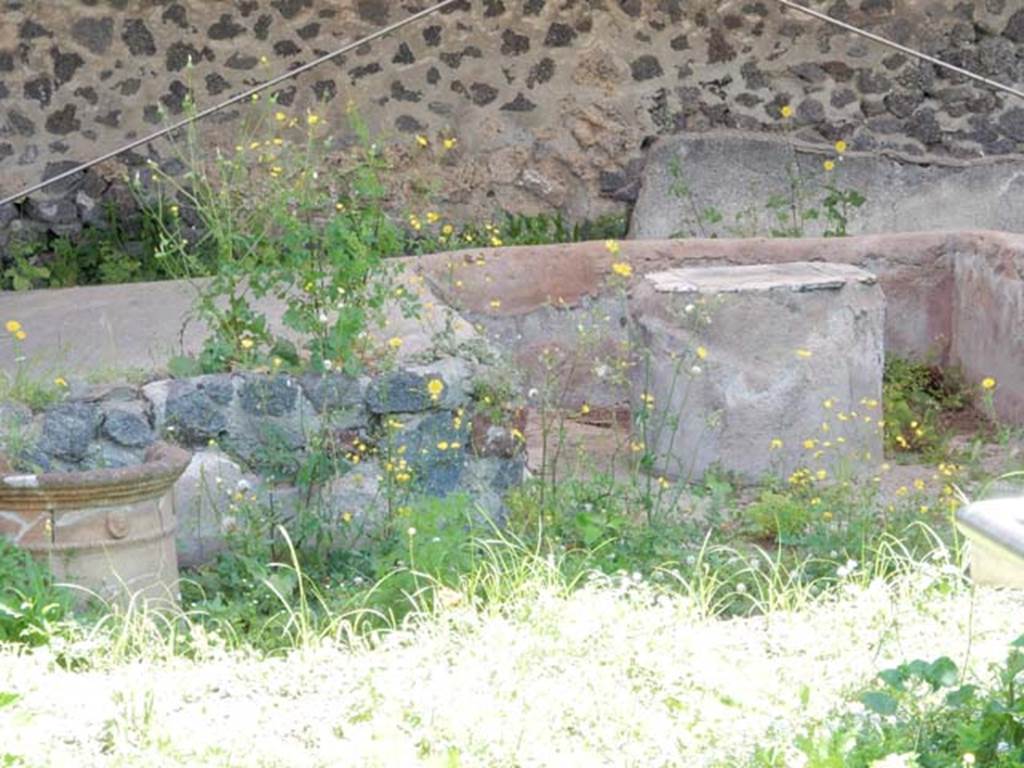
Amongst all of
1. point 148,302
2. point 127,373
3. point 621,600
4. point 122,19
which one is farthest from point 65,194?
point 621,600

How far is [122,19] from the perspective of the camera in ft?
28.9

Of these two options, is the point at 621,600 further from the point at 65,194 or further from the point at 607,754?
the point at 65,194

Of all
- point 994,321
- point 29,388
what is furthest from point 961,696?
point 994,321

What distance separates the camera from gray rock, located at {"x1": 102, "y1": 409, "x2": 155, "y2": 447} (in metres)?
5.07

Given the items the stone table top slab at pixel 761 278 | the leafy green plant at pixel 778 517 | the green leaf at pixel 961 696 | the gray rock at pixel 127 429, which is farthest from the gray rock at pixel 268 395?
the green leaf at pixel 961 696

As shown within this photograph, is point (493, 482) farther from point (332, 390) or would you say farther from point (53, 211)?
point (53, 211)

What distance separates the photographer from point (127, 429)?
16.7ft

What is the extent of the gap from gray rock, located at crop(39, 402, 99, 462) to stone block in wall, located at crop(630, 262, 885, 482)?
218 cm

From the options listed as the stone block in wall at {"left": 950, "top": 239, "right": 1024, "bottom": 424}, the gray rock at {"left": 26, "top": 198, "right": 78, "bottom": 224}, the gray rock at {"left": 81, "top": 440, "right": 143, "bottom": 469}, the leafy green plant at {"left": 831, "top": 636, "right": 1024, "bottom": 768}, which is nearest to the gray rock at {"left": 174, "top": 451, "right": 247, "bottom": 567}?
the gray rock at {"left": 81, "top": 440, "right": 143, "bottom": 469}

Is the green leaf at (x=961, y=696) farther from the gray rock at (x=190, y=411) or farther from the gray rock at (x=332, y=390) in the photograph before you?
the gray rock at (x=190, y=411)

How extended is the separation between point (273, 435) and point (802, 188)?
475cm

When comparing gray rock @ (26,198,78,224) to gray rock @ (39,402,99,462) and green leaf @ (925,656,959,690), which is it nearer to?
gray rock @ (39,402,99,462)

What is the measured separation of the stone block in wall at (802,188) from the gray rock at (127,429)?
452cm

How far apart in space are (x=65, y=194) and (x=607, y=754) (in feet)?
20.4
